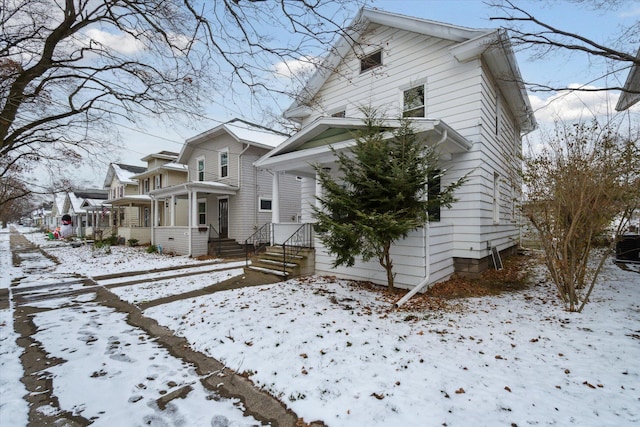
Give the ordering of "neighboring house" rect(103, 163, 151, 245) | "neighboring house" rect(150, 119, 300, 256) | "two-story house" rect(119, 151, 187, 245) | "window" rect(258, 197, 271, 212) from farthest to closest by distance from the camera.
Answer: "neighboring house" rect(103, 163, 151, 245), "two-story house" rect(119, 151, 187, 245), "window" rect(258, 197, 271, 212), "neighboring house" rect(150, 119, 300, 256)

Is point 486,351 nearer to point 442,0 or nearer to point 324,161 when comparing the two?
point 324,161

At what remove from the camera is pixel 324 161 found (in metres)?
7.78

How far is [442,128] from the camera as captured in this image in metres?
6.27

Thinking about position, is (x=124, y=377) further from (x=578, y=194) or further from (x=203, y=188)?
(x=203, y=188)

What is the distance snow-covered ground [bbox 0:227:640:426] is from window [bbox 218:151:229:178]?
11.5 m

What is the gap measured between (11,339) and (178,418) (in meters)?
4.02

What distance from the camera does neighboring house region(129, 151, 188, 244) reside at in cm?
1975

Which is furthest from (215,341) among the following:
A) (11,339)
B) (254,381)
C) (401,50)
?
(401,50)

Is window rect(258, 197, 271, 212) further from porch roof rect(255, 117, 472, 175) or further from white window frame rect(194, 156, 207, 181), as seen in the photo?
porch roof rect(255, 117, 472, 175)

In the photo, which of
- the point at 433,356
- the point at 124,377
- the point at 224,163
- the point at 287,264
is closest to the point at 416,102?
the point at 287,264

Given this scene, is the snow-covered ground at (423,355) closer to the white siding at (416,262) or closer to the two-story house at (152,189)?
the white siding at (416,262)

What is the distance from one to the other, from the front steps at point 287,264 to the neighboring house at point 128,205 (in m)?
16.4

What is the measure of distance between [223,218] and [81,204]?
2672 cm

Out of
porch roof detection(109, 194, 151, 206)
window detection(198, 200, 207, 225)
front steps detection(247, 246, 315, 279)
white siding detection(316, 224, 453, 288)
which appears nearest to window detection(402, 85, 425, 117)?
white siding detection(316, 224, 453, 288)
